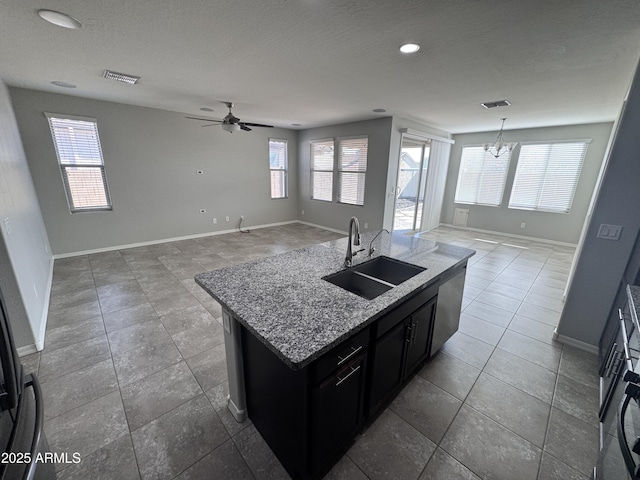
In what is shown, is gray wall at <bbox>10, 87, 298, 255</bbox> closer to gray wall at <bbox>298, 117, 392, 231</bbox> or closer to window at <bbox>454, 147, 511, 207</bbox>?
gray wall at <bbox>298, 117, 392, 231</bbox>

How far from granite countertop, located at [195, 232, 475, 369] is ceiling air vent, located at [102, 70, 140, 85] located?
3.00 m

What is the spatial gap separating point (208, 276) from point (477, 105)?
4.49 metres

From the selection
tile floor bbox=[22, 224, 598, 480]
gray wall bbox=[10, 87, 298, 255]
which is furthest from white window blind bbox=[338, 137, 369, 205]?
tile floor bbox=[22, 224, 598, 480]

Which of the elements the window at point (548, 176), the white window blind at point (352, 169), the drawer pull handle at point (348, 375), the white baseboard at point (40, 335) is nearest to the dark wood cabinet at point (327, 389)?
the drawer pull handle at point (348, 375)

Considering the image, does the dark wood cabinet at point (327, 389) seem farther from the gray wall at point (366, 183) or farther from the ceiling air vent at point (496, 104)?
the gray wall at point (366, 183)

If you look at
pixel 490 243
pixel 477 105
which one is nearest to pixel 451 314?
pixel 477 105

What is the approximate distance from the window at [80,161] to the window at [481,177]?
26.6ft

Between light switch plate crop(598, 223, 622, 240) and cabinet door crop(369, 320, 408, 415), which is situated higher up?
light switch plate crop(598, 223, 622, 240)

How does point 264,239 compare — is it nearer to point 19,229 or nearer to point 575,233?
point 19,229

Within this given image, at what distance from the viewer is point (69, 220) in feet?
14.1

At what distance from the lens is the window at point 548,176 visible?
5316 millimetres

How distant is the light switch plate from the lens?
2.08 m

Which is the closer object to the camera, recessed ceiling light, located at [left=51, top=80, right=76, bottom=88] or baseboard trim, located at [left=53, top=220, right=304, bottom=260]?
recessed ceiling light, located at [left=51, top=80, right=76, bottom=88]

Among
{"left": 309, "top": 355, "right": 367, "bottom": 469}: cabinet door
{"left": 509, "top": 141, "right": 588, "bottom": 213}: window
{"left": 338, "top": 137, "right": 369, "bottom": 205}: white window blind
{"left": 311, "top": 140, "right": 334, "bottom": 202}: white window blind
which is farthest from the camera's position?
{"left": 311, "top": 140, "right": 334, "bottom": 202}: white window blind
